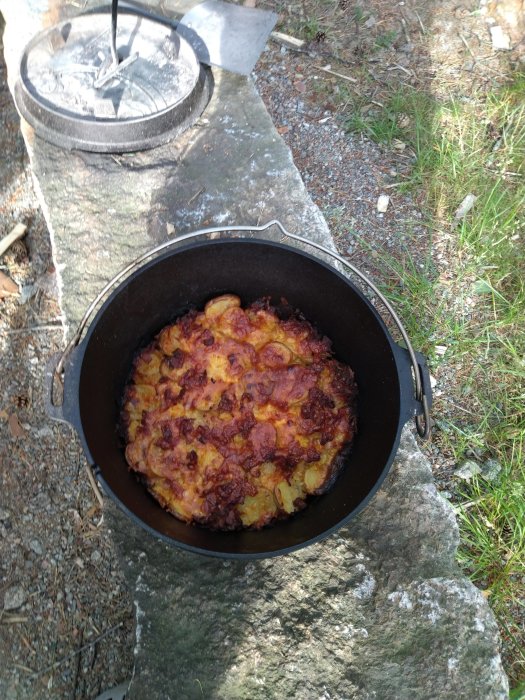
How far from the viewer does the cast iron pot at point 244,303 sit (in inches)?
92.3

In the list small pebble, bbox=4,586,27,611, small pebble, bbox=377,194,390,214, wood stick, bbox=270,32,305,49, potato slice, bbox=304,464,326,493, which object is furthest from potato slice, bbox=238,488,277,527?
wood stick, bbox=270,32,305,49

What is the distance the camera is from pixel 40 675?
10.1 ft

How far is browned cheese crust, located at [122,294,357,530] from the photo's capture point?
8.46 feet

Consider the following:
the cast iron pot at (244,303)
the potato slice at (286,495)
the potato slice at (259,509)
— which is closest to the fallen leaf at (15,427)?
the cast iron pot at (244,303)

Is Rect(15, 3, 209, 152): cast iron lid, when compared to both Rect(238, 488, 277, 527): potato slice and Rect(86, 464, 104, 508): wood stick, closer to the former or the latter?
Rect(86, 464, 104, 508): wood stick

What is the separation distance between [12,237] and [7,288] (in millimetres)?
371

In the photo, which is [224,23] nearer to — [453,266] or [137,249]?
[137,249]

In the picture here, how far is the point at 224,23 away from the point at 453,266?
7.80ft

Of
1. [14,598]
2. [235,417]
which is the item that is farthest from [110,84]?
[14,598]

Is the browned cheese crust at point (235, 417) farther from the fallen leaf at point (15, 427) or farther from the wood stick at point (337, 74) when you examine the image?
the wood stick at point (337, 74)

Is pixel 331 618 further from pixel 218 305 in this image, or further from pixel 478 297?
pixel 478 297

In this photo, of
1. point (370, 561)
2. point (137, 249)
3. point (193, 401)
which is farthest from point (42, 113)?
point (370, 561)

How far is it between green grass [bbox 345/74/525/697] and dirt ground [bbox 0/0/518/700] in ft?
0.42

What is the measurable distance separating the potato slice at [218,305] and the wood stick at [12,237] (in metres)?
1.87
